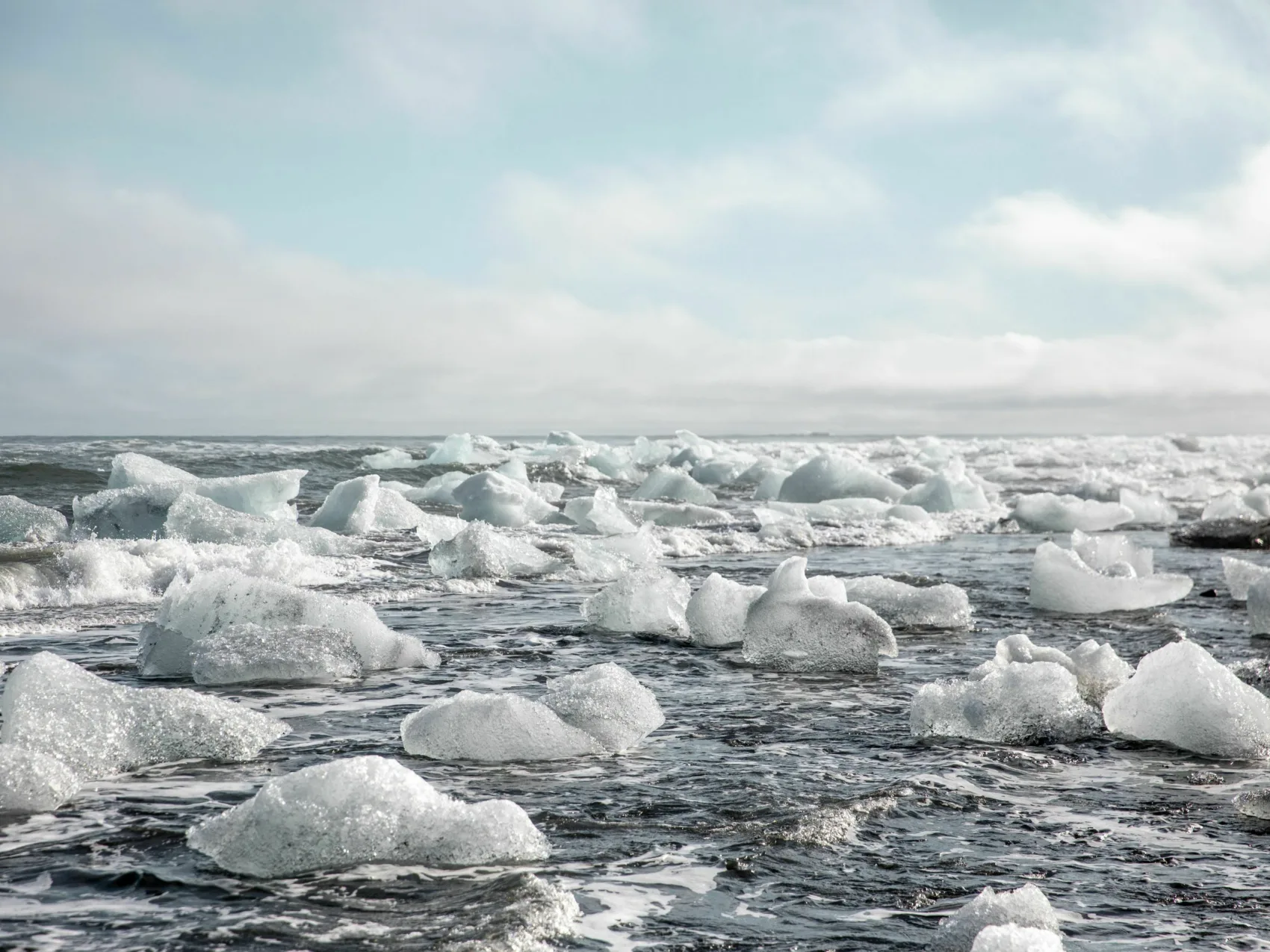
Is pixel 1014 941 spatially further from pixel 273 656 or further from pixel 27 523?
pixel 27 523

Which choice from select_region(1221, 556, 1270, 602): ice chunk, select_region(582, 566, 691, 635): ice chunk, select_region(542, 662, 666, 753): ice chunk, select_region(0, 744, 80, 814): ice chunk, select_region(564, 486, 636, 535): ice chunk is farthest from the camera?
select_region(564, 486, 636, 535): ice chunk

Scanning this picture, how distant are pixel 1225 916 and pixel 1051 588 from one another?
414 centimetres

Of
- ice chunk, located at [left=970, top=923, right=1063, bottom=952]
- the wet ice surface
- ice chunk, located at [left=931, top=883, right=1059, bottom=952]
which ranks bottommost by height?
the wet ice surface

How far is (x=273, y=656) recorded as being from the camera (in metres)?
4.01

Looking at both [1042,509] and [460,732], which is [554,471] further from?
[460,732]

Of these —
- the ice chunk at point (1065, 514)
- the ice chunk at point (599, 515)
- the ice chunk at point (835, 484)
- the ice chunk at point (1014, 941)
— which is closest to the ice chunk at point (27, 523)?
the ice chunk at point (599, 515)

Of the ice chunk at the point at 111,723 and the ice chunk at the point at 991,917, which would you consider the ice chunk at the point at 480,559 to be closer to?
the ice chunk at the point at 111,723

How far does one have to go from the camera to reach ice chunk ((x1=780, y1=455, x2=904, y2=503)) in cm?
1365

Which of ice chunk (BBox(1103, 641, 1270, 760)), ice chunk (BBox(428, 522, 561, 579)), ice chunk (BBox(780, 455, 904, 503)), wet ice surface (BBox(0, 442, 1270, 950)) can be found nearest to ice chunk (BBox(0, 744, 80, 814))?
wet ice surface (BBox(0, 442, 1270, 950))

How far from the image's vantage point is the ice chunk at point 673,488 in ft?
44.4

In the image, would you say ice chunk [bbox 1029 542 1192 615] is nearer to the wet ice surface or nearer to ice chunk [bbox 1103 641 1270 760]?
the wet ice surface

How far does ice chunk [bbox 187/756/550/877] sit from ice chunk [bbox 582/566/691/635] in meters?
2.83

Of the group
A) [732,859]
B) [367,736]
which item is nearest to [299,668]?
[367,736]

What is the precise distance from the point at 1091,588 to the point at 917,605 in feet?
3.75
